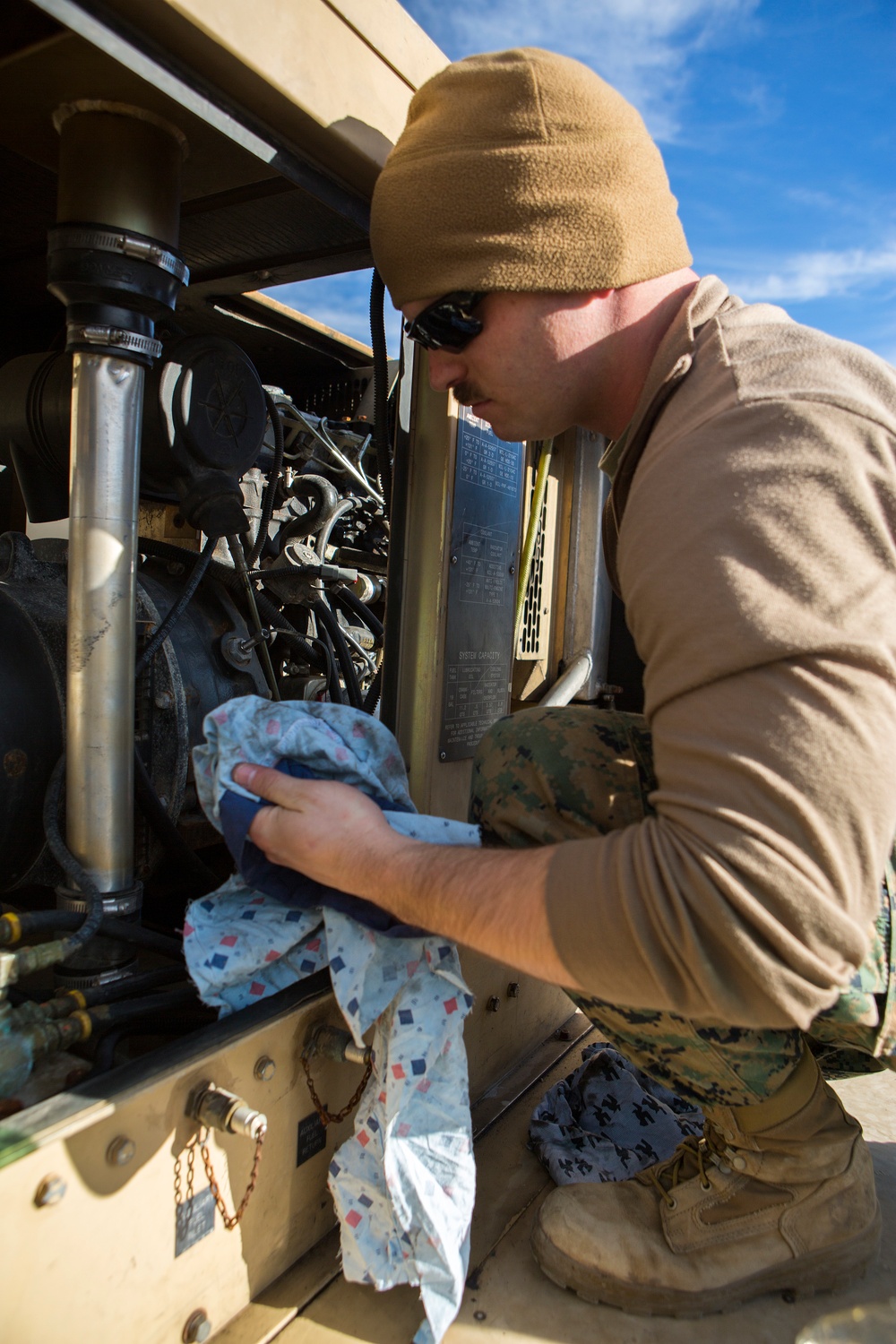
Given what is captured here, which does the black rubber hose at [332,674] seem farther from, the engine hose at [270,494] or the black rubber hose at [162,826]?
the black rubber hose at [162,826]

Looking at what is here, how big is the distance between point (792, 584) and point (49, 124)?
1115mm

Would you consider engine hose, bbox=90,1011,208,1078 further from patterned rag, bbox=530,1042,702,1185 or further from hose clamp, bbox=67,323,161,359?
hose clamp, bbox=67,323,161,359

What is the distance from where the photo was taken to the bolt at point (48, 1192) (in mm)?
764

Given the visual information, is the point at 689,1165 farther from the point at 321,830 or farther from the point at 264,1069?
the point at 321,830

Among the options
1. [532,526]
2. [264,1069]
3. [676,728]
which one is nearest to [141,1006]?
[264,1069]

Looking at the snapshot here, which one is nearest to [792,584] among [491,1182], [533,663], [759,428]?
[759,428]

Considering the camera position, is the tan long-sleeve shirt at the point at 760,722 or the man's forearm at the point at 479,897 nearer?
the tan long-sleeve shirt at the point at 760,722

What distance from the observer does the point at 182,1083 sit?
0.91m

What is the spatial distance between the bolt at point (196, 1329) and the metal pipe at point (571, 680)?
1.26 m

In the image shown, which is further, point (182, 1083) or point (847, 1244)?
point (847, 1244)

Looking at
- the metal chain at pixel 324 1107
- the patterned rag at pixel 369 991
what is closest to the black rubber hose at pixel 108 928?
the patterned rag at pixel 369 991

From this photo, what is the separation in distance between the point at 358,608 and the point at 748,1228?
4.95ft

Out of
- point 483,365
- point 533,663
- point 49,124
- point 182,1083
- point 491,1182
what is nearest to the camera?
point 182,1083

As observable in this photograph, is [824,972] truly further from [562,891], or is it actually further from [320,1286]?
[320,1286]
